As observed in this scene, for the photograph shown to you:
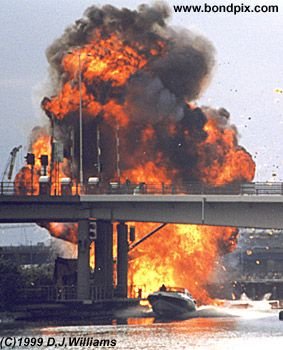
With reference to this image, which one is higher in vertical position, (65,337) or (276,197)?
(276,197)

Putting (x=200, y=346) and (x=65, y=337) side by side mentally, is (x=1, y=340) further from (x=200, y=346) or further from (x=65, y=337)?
(x=200, y=346)

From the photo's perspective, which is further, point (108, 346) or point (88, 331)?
point (88, 331)

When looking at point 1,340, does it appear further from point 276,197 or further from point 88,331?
point 276,197

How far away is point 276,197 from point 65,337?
91.5 feet

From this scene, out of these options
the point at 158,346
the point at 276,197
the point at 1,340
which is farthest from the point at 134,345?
the point at 276,197

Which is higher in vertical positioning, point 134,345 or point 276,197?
point 276,197

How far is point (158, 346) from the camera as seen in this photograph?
17975 cm

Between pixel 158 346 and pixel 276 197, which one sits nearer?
pixel 158 346

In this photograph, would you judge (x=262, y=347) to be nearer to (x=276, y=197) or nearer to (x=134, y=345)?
(x=134, y=345)

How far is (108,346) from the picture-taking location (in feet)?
589

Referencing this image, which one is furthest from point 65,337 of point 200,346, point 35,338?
point 200,346

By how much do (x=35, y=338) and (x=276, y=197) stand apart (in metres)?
30.9

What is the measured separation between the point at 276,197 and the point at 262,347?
1023 inches

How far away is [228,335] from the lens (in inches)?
7598
